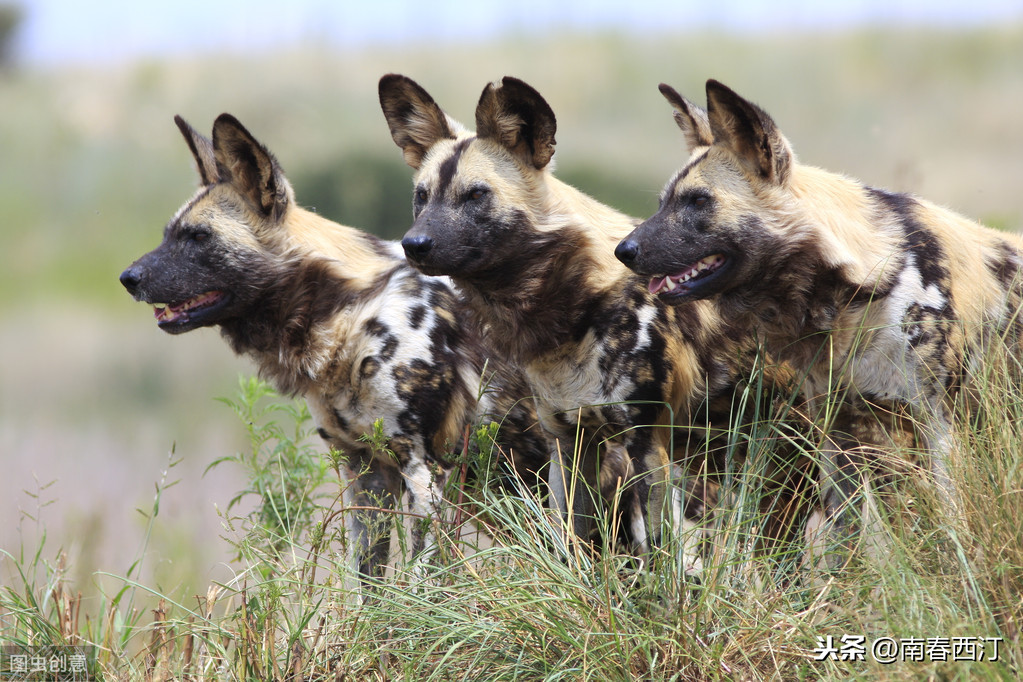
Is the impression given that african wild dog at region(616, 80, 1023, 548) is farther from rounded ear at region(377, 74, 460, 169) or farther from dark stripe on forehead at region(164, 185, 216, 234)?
dark stripe on forehead at region(164, 185, 216, 234)

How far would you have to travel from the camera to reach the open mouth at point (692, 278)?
377cm

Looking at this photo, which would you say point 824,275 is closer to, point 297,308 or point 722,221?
point 722,221

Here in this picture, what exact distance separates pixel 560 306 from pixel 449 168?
28.6 inches

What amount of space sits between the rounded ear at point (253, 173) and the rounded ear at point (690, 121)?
1.82 metres

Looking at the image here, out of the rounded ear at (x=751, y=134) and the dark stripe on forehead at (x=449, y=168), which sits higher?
the rounded ear at (x=751, y=134)

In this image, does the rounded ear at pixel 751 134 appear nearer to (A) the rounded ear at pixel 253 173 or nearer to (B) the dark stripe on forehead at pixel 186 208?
(A) the rounded ear at pixel 253 173

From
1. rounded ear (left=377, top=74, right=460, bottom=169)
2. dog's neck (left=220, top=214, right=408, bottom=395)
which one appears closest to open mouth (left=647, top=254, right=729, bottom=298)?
rounded ear (left=377, top=74, right=460, bottom=169)

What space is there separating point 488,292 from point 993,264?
1.91 meters

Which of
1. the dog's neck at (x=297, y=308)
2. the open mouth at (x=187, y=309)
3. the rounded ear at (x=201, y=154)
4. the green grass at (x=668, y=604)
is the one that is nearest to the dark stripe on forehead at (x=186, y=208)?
the rounded ear at (x=201, y=154)

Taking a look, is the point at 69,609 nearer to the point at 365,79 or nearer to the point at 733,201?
the point at 733,201

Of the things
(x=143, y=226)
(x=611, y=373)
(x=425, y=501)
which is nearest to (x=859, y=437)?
(x=611, y=373)

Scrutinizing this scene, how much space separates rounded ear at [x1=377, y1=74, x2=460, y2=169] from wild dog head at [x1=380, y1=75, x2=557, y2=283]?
0.56 ft

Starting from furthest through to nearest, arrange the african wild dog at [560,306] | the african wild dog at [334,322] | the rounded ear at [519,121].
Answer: the african wild dog at [334,322] → the rounded ear at [519,121] → the african wild dog at [560,306]

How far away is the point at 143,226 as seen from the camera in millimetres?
10422
